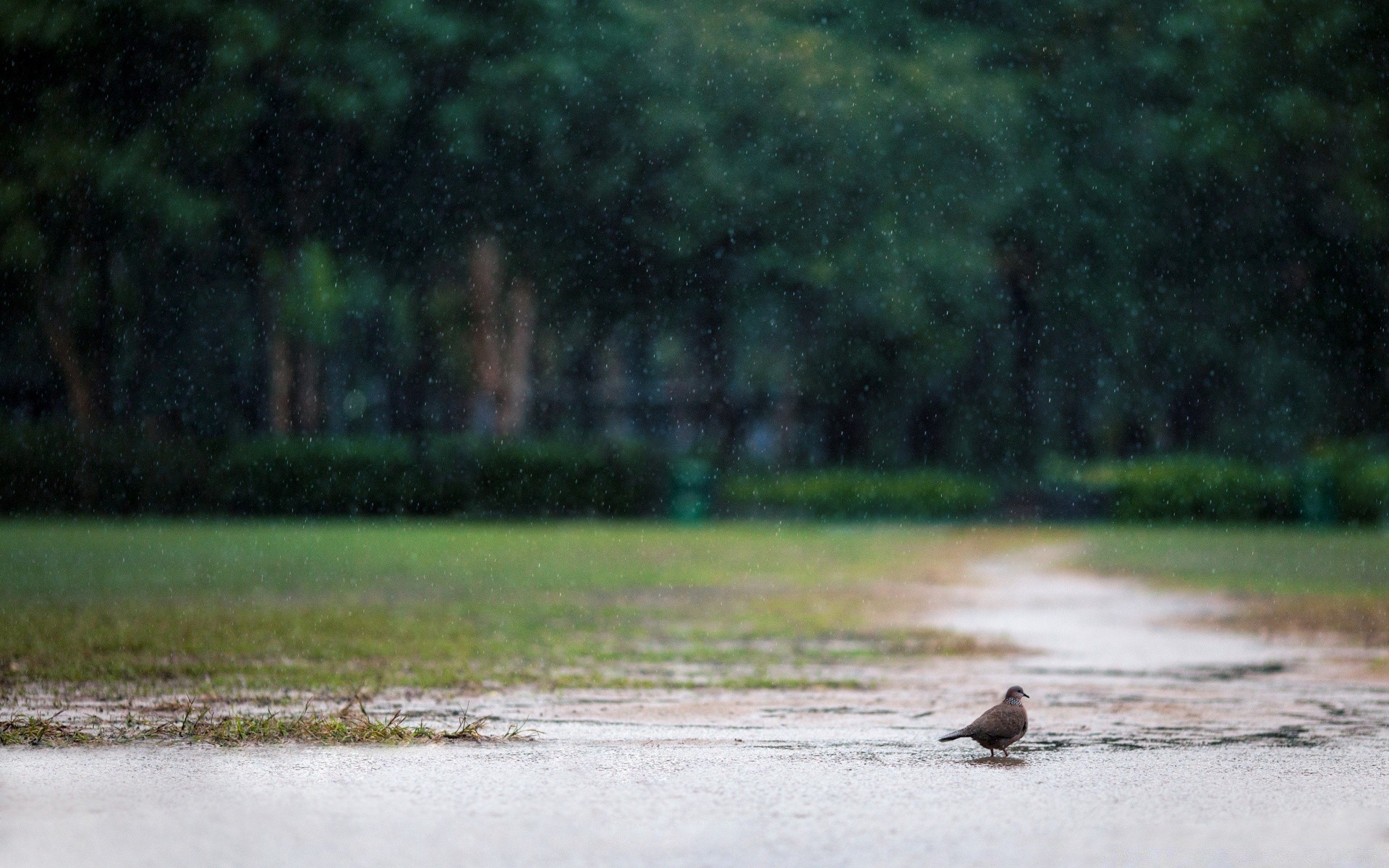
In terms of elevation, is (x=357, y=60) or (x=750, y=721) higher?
(x=357, y=60)

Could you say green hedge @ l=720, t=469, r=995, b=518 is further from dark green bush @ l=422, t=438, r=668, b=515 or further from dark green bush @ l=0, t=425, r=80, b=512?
dark green bush @ l=0, t=425, r=80, b=512

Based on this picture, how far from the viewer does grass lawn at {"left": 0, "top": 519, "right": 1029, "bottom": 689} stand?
36.4ft

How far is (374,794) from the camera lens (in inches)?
268

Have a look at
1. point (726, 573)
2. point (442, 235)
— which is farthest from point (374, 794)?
point (442, 235)

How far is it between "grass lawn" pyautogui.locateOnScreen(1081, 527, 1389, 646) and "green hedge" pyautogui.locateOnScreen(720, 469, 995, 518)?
3.68m

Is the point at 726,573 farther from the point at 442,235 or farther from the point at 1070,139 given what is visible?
the point at 1070,139

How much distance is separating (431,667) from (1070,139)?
85.2 feet

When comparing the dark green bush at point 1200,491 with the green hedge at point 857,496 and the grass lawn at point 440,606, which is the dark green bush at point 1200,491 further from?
the grass lawn at point 440,606

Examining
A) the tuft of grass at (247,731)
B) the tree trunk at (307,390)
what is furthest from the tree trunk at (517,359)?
the tuft of grass at (247,731)

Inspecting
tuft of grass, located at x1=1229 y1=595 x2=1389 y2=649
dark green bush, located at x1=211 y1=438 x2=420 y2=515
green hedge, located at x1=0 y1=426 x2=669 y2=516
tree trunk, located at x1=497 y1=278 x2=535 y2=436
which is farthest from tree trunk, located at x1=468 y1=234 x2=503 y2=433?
tuft of grass, located at x1=1229 y1=595 x2=1389 y2=649

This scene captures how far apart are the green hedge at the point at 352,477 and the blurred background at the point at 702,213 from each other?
6 centimetres

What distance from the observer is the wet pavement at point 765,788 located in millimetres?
5938

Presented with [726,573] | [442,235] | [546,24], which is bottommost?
[726,573]

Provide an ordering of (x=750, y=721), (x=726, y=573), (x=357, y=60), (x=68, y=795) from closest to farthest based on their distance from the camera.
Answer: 1. (x=68, y=795)
2. (x=750, y=721)
3. (x=726, y=573)
4. (x=357, y=60)
